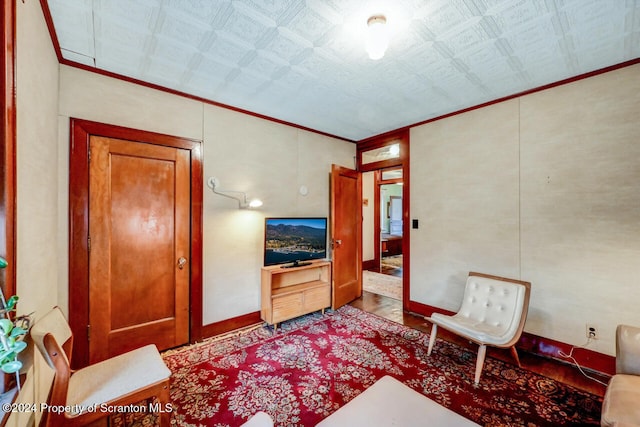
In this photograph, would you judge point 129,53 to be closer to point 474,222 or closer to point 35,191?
point 35,191

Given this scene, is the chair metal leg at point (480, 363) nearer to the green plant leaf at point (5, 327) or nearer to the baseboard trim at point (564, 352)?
the baseboard trim at point (564, 352)

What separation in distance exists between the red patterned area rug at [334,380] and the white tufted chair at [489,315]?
210 mm

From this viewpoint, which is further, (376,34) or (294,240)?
(294,240)

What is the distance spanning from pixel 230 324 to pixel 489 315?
111 inches

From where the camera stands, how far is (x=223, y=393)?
2.00 metres

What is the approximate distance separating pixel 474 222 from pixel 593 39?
185 centimetres

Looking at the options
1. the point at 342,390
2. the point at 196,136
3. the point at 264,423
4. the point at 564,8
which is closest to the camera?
the point at 264,423

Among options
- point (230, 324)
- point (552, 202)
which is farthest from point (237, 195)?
point (552, 202)

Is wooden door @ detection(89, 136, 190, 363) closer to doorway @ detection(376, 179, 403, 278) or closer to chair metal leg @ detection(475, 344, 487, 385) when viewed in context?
chair metal leg @ detection(475, 344, 487, 385)

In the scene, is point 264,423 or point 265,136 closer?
point 264,423

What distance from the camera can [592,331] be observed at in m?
2.33

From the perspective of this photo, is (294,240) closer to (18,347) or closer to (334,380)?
(334,380)

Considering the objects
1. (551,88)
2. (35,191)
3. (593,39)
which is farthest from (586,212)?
(35,191)

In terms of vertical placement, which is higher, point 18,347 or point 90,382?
point 18,347
